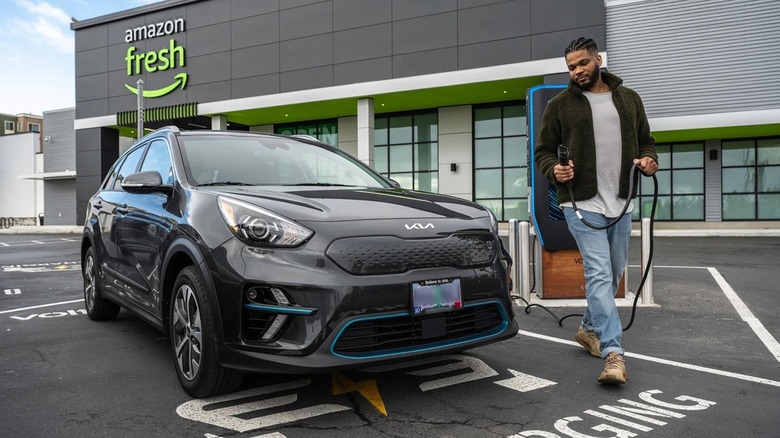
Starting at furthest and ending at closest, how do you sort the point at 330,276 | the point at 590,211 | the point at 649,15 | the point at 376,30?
1. the point at 376,30
2. the point at 649,15
3. the point at 590,211
4. the point at 330,276

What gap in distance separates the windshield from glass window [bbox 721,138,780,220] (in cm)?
2197

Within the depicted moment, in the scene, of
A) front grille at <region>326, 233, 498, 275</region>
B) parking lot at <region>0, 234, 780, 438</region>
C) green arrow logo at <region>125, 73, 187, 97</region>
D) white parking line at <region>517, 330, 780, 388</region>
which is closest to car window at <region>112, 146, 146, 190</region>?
parking lot at <region>0, 234, 780, 438</region>

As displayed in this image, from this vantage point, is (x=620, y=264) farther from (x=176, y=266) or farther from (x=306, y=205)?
(x=176, y=266)

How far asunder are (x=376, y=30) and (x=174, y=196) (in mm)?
18741

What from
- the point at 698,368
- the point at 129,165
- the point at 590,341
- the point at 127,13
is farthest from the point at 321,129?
the point at 698,368

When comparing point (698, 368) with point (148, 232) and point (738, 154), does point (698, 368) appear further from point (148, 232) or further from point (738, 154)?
point (738, 154)

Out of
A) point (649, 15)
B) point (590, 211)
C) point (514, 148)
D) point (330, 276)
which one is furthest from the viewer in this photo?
point (514, 148)

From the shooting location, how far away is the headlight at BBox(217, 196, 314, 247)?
2.89m

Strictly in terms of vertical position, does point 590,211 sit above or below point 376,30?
below

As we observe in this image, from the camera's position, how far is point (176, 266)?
3523 millimetres

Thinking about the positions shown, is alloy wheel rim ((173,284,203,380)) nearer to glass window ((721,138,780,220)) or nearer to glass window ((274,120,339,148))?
glass window ((274,120,339,148))

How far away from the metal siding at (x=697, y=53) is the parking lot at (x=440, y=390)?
51.3 ft

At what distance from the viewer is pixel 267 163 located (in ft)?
13.6

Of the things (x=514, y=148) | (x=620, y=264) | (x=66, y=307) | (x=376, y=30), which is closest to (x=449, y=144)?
(x=514, y=148)
